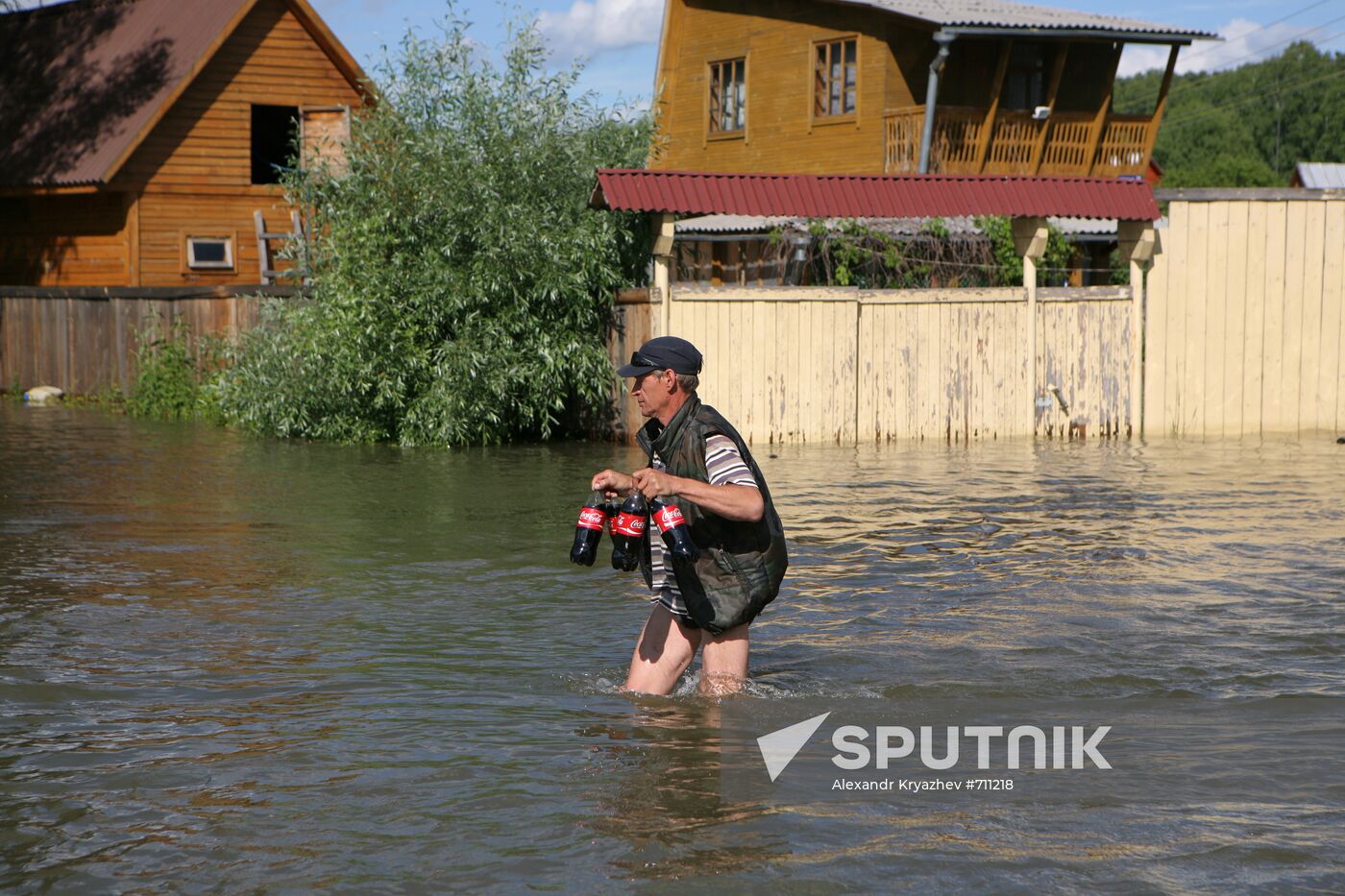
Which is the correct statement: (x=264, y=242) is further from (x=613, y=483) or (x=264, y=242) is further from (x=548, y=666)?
(x=613, y=483)

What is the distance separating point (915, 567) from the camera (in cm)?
1073

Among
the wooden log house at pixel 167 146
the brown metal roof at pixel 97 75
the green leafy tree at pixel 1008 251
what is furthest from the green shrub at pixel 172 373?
the green leafy tree at pixel 1008 251

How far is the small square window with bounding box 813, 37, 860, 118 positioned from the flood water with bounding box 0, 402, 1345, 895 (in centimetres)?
1520

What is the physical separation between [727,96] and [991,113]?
656cm

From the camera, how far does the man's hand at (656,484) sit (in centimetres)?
598

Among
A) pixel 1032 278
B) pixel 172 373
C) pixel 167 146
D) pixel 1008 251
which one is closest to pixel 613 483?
pixel 1032 278

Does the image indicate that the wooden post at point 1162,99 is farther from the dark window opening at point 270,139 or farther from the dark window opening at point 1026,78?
the dark window opening at point 270,139

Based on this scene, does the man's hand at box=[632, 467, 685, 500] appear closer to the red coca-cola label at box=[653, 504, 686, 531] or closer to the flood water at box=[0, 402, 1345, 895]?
the red coca-cola label at box=[653, 504, 686, 531]

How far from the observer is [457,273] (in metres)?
18.2

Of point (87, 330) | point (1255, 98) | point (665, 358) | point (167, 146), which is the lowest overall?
point (665, 358)

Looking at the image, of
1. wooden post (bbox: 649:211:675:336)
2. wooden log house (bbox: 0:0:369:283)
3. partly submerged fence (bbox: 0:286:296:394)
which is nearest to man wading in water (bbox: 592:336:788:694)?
wooden post (bbox: 649:211:675:336)

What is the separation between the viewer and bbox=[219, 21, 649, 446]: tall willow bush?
18.0 metres

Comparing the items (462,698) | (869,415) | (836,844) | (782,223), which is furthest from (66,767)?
(782,223)

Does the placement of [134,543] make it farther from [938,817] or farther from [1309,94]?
[1309,94]
